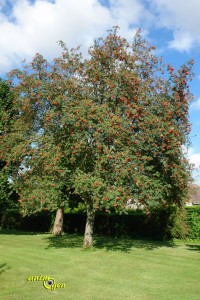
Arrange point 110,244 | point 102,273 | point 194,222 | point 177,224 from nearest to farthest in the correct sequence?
point 102,273 < point 110,244 < point 194,222 < point 177,224

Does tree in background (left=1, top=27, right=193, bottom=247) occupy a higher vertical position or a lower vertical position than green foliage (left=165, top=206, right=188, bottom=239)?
higher

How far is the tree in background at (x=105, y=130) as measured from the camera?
15578mm

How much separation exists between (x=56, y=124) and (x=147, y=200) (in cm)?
667

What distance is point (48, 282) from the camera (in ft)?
34.0

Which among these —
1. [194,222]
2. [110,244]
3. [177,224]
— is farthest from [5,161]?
[194,222]

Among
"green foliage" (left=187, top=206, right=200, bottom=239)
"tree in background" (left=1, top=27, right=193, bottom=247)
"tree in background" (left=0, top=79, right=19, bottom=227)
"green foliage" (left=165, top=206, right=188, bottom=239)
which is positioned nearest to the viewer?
"tree in background" (left=1, top=27, right=193, bottom=247)

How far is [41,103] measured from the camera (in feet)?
59.8

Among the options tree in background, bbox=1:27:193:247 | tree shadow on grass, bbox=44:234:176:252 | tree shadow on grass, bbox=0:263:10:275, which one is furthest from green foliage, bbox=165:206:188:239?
tree shadow on grass, bbox=0:263:10:275

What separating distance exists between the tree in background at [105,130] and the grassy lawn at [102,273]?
2.55 m

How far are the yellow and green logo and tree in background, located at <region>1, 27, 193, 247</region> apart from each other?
4850 mm

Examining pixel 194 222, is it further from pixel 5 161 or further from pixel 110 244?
pixel 5 161

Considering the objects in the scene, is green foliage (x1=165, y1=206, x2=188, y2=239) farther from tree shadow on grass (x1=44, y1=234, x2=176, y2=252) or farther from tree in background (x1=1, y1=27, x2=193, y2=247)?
tree in background (x1=1, y1=27, x2=193, y2=247)

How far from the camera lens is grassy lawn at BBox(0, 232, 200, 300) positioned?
30.5 ft

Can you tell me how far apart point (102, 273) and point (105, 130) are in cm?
676
